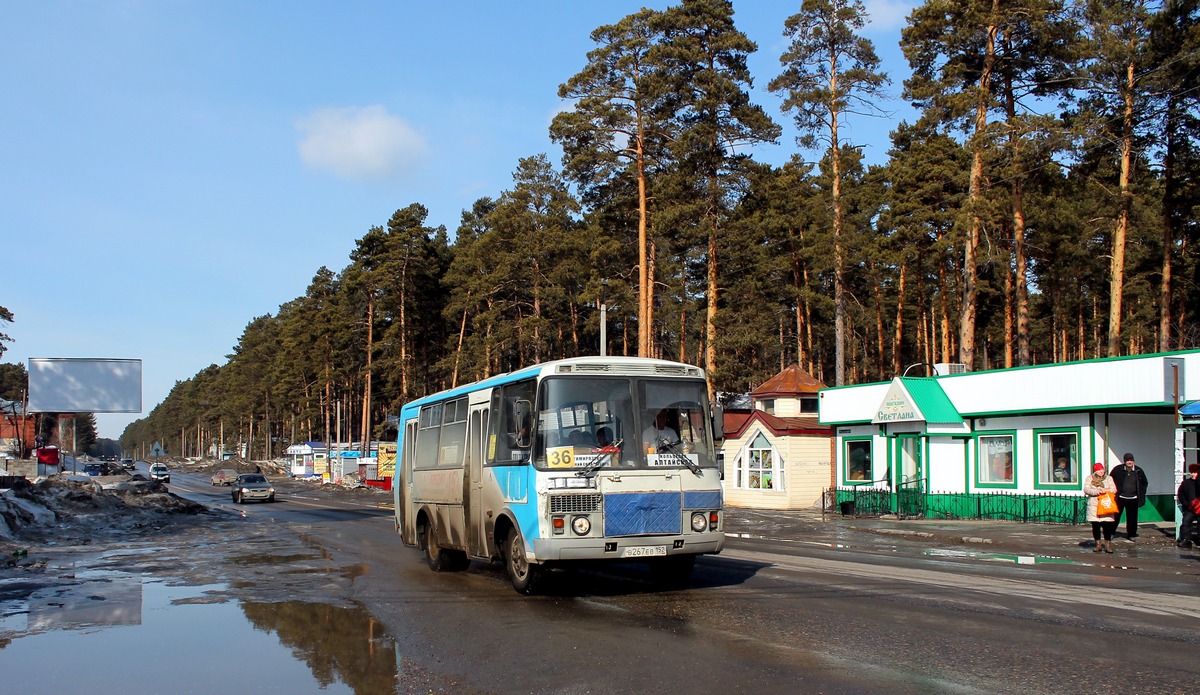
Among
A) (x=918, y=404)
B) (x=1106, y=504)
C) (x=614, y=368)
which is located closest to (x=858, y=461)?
(x=918, y=404)

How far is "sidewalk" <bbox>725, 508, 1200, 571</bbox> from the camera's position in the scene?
62.6 feet

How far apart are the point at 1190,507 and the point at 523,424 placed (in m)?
14.4

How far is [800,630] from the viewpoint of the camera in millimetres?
9766

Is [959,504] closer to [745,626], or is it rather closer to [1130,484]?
[1130,484]

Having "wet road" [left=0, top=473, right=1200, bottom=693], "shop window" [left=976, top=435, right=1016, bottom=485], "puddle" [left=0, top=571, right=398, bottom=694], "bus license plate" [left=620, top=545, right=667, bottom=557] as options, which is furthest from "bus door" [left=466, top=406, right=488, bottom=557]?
"shop window" [left=976, top=435, right=1016, bottom=485]

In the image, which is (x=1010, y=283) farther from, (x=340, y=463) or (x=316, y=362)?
(x=316, y=362)

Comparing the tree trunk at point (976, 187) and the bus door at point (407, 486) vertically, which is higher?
the tree trunk at point (976, 187)

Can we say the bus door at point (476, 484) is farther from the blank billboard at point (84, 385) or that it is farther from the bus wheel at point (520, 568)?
the blank billboard at point (84, 385)

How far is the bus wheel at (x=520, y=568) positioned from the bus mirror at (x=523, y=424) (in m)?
1.22

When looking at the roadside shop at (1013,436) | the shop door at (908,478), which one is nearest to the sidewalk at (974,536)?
the shop door at (908,478)

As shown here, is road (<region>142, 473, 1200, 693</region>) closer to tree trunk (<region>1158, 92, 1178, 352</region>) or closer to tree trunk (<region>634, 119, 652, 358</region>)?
tree trunk (<region>1158, 92, 1178, 352</region>)

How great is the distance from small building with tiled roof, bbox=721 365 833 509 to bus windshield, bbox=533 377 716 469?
23483 mm

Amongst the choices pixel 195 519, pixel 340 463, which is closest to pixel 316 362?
pixel 340 463

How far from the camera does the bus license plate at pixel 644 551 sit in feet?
39.6
